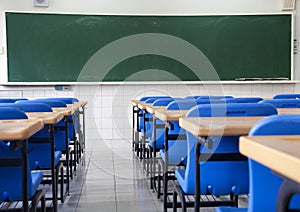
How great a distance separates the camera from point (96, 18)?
20.8ft

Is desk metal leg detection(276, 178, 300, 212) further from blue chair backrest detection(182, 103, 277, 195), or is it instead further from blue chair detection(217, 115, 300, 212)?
blue chair backrest detection(182, 103, 277, 195)

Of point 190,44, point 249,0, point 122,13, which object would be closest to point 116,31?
point 122,13

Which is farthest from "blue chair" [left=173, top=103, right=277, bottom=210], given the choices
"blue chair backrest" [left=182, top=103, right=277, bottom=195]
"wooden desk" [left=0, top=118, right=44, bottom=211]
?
"wooden desk" [left=0, top=118, right=44, bottom=211]

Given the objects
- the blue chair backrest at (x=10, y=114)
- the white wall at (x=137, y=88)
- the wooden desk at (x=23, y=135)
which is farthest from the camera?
the white wall at (x=137, y=88)

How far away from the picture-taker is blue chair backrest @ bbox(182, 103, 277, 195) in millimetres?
1726

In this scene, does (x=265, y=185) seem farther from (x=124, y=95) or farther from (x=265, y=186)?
(x=124, y=95)

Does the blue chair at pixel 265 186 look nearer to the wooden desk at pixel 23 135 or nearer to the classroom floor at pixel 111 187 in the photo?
the wooden desk at pixel 23 135

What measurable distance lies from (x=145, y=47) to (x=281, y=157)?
583 cm

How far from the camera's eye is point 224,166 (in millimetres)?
1788

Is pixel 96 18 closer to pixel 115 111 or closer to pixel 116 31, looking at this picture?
pixel 116 31

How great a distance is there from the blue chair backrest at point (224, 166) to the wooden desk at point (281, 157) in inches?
33.3

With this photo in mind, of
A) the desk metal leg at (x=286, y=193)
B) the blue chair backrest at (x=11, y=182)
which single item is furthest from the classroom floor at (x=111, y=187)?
the desk metal leg at (x=286, y=193)

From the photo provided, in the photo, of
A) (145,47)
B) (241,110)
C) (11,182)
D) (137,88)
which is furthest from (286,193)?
(137,88)

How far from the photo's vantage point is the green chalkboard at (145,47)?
618cm
